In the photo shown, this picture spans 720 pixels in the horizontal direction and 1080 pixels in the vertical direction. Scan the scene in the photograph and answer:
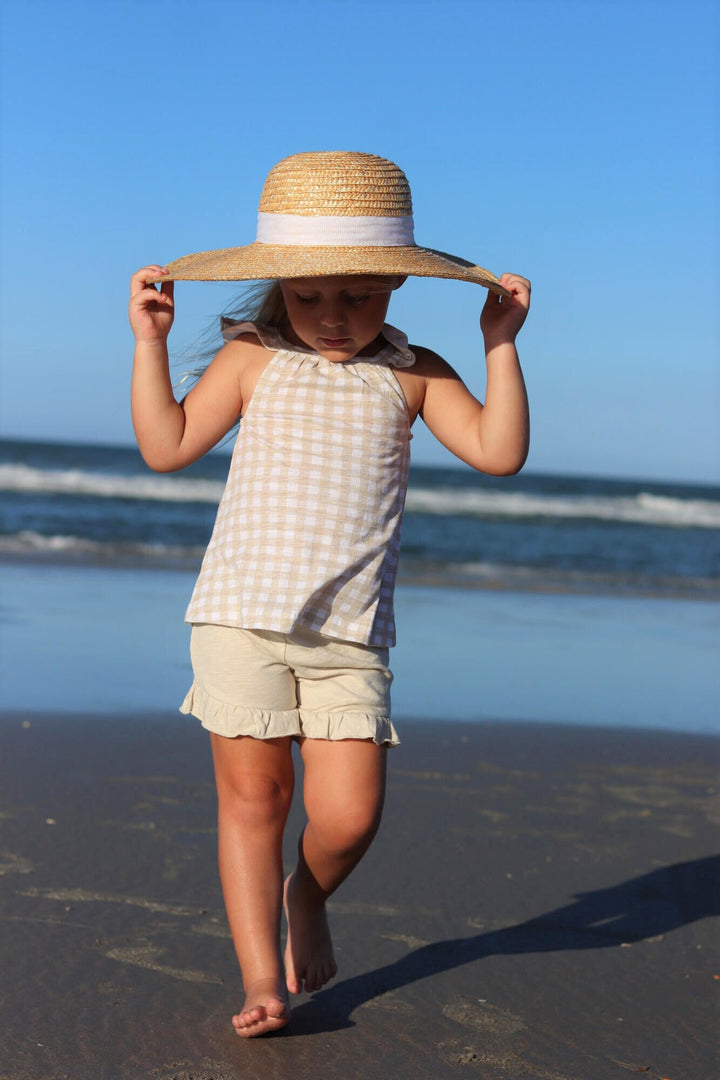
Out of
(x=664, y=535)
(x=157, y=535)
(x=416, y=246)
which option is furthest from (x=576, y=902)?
(x=664, y=535)

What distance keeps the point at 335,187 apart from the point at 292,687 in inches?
39.0

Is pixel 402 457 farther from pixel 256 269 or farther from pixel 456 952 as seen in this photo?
pixel 456 952

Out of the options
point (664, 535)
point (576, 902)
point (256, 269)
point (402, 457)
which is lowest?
point (664, 535)

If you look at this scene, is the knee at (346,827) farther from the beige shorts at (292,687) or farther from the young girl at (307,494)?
the beige shorts at (292,687)

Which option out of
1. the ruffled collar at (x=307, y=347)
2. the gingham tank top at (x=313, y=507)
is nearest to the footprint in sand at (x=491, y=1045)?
the gingham tank top at (x=313, y=507)

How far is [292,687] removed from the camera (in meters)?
2.32

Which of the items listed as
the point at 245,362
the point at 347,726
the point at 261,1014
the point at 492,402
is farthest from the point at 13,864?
the point at 492,402

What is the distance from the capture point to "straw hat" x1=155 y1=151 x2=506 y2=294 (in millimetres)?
2250

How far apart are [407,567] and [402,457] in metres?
9.95

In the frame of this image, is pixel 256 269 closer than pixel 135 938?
Yes

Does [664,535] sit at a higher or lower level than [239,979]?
lower

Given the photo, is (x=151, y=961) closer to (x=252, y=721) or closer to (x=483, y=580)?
(x=252, y=721)

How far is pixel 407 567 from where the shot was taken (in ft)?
40.5

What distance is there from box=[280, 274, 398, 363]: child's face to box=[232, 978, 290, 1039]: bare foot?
1234 mm
